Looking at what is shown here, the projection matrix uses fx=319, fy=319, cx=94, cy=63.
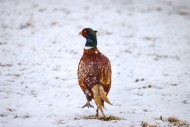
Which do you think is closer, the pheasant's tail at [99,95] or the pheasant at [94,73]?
the pheasant's tail at [99,95]

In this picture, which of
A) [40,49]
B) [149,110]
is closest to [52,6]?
[40,49]

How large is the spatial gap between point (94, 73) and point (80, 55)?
5.11 m

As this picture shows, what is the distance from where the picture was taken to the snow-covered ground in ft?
23.0

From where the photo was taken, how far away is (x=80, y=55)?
440 inches

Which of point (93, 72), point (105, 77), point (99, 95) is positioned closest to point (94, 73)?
point (93, 72)

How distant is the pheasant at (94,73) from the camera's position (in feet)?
19.7

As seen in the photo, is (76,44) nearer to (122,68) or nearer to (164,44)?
(122,68)

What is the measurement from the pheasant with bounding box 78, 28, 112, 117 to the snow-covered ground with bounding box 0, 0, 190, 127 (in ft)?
1.89

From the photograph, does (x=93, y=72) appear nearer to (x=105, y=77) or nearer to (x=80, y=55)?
(x=105, y=77)

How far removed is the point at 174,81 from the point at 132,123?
3.52 metres

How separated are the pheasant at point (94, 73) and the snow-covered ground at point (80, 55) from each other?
1.89ft

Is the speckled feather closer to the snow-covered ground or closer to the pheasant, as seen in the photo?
the pheasant

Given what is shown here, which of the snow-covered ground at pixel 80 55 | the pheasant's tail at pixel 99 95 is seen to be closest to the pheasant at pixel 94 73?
the pheasant's tail at pixel 99 95

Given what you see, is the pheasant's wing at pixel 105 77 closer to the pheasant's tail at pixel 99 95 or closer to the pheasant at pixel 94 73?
the pheasant at pixel 94 73
